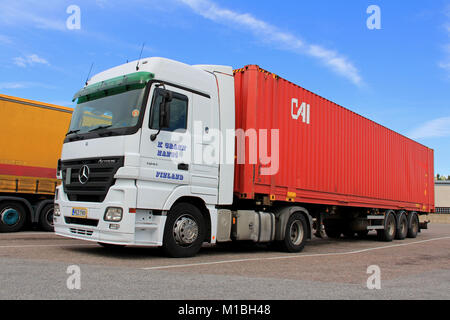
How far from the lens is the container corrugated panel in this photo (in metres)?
8.73

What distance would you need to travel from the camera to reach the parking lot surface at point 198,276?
4.27 m

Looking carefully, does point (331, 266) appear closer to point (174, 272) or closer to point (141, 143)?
point (174, 272)

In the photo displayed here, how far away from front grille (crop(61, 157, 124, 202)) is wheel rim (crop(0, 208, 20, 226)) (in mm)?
5071

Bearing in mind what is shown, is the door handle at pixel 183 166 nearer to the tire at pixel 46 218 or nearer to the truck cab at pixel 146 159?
the truck cab at pixel 146 159

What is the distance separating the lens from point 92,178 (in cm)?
695

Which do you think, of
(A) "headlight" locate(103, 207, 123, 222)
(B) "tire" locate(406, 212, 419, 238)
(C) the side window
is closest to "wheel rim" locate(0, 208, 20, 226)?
(A) "headlight" locate(103, 207, 123, 222)

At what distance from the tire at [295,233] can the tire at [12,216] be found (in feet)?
24.0

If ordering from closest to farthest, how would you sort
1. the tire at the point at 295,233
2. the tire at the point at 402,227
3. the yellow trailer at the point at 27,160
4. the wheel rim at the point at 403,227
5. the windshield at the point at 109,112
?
the windshield at the point at 109,112 < the tire at the point at 295,233 < the yellow trailer at the point at 27,160 < the tire at the point at 402,227 < the wheel rim at the point at 403,227

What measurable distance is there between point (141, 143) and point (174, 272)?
216 centimetres

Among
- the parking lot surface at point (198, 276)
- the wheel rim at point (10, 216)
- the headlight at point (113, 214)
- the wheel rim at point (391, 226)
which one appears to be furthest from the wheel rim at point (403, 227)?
the wheel rim at point (10, 216)

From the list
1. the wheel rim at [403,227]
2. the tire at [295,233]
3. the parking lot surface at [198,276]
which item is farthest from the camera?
the wheel rim at [403,227]

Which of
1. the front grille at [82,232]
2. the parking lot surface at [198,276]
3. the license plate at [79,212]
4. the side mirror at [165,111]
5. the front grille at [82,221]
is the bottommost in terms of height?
the parking lot surface at [198,276]

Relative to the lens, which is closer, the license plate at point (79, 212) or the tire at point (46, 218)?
the license plate at point (79, 212)
